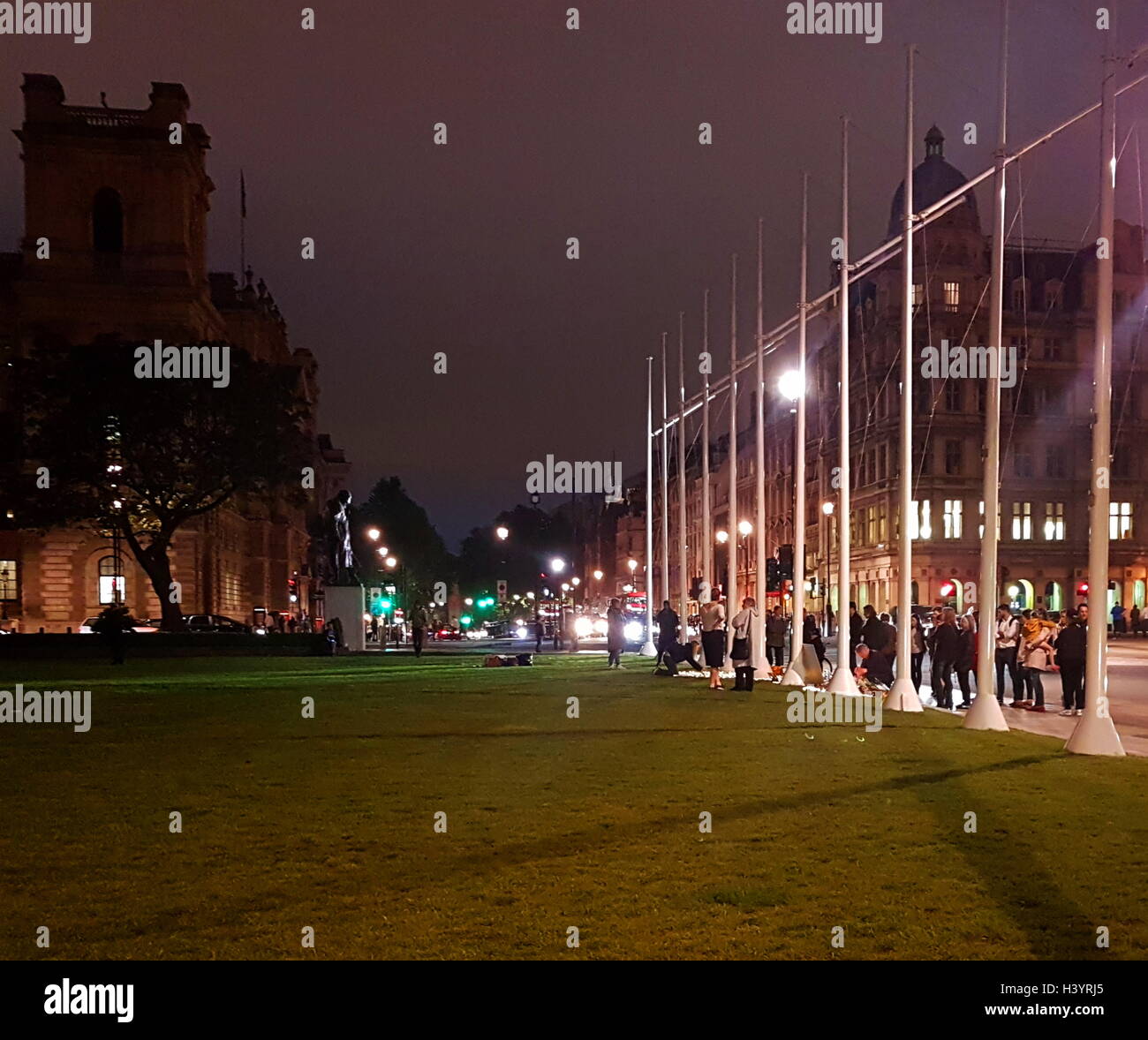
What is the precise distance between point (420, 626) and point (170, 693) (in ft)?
80.7

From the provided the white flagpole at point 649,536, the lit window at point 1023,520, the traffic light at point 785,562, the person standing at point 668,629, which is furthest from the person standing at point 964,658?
the lit window at point 1023,520

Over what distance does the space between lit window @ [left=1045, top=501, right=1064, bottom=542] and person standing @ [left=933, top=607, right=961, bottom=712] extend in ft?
222

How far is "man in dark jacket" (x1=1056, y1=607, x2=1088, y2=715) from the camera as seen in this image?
23844 millimetres

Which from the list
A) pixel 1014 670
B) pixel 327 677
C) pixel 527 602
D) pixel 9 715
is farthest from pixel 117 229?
pixel 527 602

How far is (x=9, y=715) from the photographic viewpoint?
75.7 feet

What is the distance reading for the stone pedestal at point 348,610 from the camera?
182 feet

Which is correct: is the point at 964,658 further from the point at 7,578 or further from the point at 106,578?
the point at 7,578

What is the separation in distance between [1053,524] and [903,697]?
71555mm

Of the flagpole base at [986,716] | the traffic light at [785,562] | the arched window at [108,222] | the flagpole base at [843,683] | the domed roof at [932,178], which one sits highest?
the domed roof at [932,178]

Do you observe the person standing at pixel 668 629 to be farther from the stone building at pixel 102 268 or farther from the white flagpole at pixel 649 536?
the stone building at pixel 102 268

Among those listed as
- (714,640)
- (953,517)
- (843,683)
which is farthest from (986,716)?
(953,517)

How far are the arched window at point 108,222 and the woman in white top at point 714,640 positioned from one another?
6523 cm

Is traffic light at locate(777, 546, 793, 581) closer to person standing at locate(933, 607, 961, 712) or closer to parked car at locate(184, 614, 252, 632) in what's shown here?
person standing at locate(933, 607, 961, 712)
